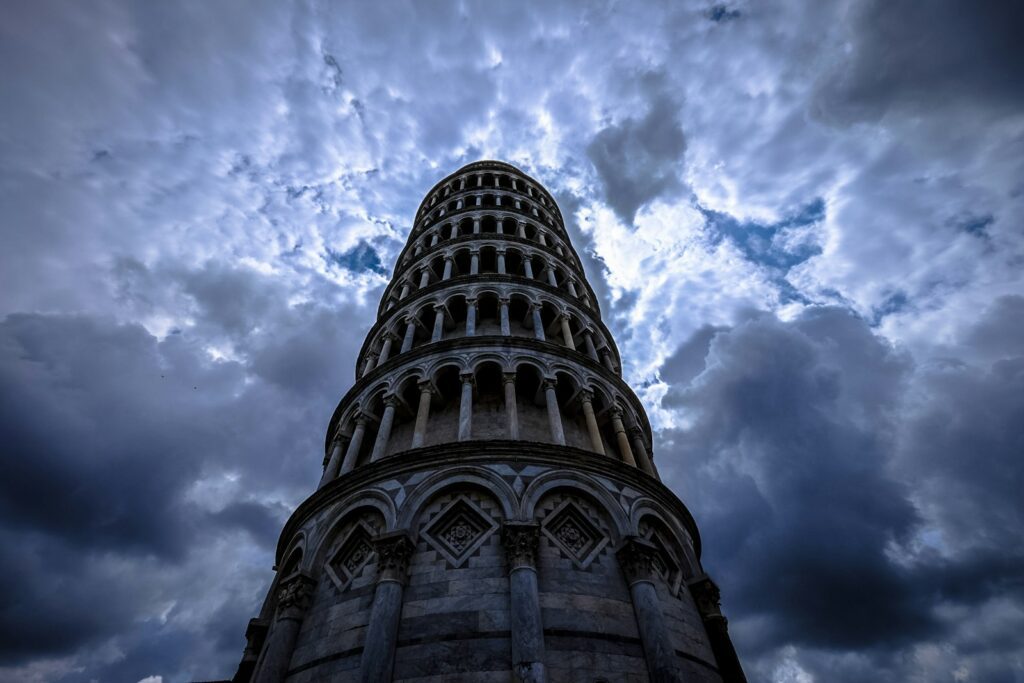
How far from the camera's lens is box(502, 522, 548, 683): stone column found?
9133mm

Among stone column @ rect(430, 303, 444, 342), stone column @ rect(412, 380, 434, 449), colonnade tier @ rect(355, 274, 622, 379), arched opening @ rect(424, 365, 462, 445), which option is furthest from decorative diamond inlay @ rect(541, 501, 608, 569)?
colonnade tier @ rect(355, 274, 622, 379)

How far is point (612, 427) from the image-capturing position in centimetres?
1767

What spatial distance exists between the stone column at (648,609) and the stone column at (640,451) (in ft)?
15.7

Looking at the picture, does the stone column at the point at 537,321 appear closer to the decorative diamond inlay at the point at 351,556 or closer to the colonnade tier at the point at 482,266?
the colonnade tier at the point at 482,266

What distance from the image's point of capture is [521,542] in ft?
36.1

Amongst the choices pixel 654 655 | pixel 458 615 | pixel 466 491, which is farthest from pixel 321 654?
pixel 654 655

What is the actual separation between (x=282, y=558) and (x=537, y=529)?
7.64 metres

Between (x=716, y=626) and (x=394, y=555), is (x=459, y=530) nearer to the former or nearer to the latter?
(x=394, y=555)

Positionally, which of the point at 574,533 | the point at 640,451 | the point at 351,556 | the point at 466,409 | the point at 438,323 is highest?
the point at 438,323

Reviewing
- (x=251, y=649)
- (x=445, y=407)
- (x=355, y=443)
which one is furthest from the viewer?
(x=445, y=407)

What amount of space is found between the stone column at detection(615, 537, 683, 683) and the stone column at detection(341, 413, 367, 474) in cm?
786

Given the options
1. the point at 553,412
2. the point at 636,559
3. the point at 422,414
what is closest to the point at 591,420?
the point at 553,412

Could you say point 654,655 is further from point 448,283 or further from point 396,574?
point 448,283

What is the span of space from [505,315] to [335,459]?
24.5 ft
